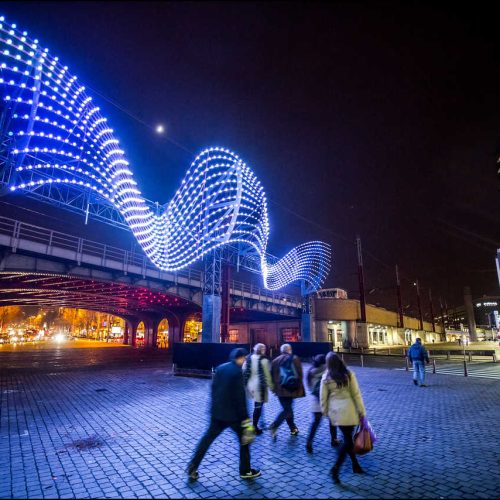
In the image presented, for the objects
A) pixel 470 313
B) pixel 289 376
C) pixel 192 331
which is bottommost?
pixel 289 376

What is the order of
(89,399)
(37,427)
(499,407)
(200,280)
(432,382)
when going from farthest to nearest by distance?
(200,280) → (432,382) → (89,399) → (499,407) → (37,427)

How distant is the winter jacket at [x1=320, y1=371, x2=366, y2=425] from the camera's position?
200 inches

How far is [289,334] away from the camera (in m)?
56.4

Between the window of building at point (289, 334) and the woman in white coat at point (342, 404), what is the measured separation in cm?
5104

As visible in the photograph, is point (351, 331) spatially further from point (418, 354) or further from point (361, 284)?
point (418, 354)

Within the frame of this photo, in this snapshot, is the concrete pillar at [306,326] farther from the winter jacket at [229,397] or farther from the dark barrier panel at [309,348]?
the winter jacket at [229,397]

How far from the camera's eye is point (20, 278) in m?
27.0

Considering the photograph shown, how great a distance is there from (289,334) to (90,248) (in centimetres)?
3506

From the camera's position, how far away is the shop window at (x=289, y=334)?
181ft

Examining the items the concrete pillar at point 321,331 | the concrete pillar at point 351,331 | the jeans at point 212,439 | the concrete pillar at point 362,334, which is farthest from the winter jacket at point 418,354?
the concrete pillar at point 351,331

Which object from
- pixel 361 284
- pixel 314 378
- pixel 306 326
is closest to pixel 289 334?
pixel 306 326

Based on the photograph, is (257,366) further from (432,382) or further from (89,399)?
(432,382)

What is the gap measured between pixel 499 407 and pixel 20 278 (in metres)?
31.1

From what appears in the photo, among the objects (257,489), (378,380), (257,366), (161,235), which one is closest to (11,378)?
(161,235)
